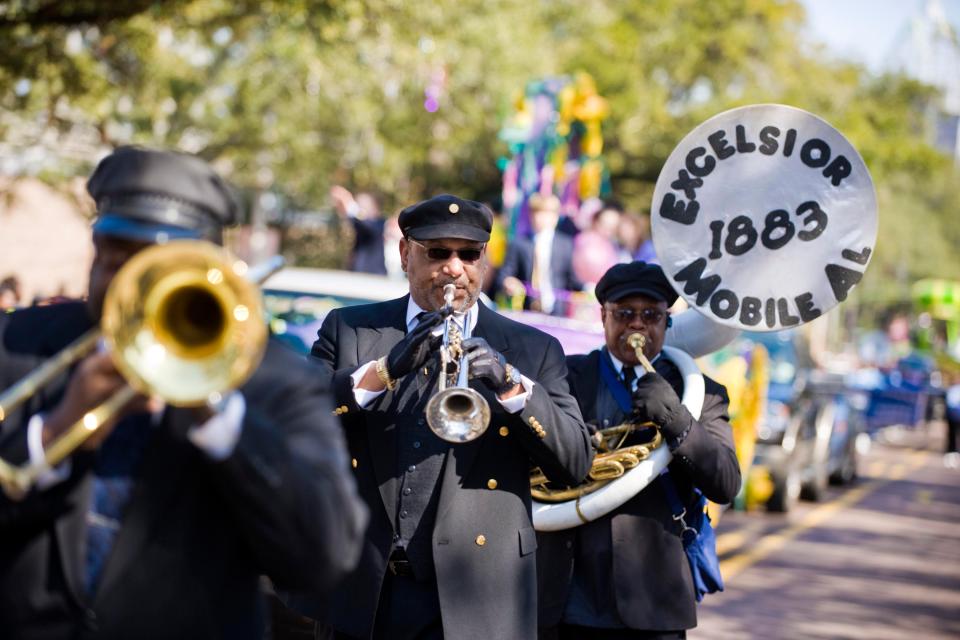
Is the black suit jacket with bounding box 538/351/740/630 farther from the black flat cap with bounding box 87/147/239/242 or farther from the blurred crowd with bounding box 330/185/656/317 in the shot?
the blurred crowd with bounding box 330/185/656/317

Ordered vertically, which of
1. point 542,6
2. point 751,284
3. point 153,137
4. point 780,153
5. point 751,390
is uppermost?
point 542,6

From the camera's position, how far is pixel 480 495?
3.84 meters

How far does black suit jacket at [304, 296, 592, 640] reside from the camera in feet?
12.3

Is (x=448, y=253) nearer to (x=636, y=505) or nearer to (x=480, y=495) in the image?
(x=480, y=495)

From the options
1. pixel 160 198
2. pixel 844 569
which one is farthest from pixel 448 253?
pixel 844 569

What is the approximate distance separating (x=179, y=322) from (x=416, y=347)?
139 cm

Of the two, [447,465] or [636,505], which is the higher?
[447,465]

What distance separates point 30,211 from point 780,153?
2161 centimetres

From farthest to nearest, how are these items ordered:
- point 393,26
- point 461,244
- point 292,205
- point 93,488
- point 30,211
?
point 292,205 → point 30,211 → point 393,26 → point 461,244 → point 93,488

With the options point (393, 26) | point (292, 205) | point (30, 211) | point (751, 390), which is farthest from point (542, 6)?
point (751, 390)

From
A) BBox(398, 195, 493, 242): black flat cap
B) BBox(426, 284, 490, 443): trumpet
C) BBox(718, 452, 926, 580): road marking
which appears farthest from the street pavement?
BBox(426, 284, 490, 443): trumpet

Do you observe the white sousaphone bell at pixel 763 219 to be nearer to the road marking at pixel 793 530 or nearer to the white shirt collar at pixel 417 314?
the white shirt collar at pixel 417 314

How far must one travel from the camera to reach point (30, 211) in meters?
24.3

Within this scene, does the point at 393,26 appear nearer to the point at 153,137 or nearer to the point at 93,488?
the point at 153,137
